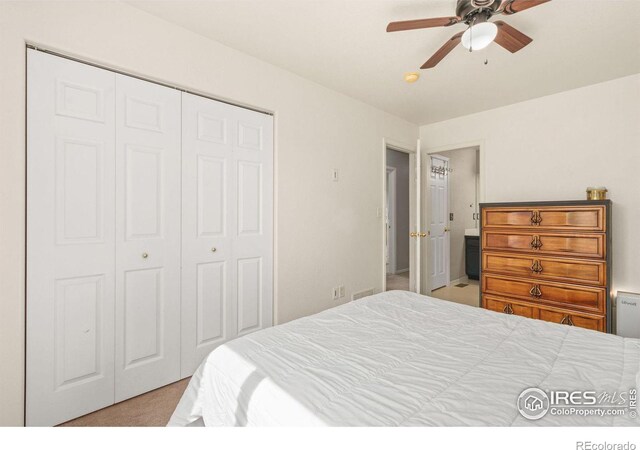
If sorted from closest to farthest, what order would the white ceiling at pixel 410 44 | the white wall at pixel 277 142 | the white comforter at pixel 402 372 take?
the white comforter at pixel 402 372 → the white wall at pixel 277 142 → the white ceiling at pixel 410 44

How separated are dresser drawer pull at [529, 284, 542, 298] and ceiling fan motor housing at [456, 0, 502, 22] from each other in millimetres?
2393

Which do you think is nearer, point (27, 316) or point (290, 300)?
point (27, 316)

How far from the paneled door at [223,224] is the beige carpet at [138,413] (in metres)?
0.25

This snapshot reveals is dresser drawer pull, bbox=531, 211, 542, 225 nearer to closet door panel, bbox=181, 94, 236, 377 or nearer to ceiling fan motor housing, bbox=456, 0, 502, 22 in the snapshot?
ceiling fan motor housing, bbox=456, 0, 502, 22

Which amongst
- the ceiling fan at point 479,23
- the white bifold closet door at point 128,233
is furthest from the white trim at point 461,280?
the ceiling fan at point 479,23

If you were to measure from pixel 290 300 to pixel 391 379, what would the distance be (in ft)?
6.14

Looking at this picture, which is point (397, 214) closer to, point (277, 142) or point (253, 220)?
point (277, 142)

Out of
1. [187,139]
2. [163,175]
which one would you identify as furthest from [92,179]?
[187,139]

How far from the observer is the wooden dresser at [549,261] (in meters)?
2.54

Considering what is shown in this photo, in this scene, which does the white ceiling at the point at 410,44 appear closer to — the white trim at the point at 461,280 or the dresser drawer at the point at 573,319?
the dresser drawer at the point at 573,319

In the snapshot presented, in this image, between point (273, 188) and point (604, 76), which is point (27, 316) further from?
point (604, 76)

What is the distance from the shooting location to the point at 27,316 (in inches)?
A: 64.7

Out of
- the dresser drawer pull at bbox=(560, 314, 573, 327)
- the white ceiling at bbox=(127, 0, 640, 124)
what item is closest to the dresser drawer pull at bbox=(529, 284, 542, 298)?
the dresser drawer pull at bbox=(560, 314, 573, 327)

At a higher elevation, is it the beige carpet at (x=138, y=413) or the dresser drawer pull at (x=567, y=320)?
the dresser drawer pull at (x=567, y=320)
